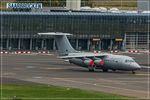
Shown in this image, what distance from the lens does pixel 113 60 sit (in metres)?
80.6

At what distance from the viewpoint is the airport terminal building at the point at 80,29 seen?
16238 centimetres

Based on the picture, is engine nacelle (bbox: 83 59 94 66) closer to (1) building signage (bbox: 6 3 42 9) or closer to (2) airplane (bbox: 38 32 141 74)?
(2) airplane (bbox: 38 32 141 74)

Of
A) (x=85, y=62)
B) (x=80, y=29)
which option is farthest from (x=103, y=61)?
(x=80, y=29)

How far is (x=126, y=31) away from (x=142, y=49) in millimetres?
7621

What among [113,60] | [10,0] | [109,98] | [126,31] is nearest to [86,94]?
[109,98]

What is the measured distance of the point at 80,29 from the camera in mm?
170375

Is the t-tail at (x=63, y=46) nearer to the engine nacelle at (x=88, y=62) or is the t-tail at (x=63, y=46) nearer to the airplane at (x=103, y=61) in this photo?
the airplane at (x=103, y=61)

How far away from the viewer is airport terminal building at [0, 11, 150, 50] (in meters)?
162

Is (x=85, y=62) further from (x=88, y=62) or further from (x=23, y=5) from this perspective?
(x=23, y=5)

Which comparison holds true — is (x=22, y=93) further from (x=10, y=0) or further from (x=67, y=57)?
(x=10, y=0)

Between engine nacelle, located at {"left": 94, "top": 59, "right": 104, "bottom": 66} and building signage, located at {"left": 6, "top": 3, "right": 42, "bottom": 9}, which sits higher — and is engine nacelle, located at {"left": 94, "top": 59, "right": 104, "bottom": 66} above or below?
below

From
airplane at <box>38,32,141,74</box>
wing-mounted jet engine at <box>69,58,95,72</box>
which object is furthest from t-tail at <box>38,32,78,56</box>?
wing-mounted jet engine at <box>69,58,95,72</box>

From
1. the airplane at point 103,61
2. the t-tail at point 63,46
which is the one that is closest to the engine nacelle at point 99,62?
the airplane at point 103,61

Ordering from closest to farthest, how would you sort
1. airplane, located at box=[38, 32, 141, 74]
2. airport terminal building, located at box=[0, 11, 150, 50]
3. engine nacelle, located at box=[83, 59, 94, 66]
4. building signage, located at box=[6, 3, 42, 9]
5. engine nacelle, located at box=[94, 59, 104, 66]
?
airplane, located at box=[38, 32, 141, 74] < engine nacelle, located at box=[94, 59, 104, 66] < engine nacelle, located at box=[83, 59, 94, 66] < airport terminal building, located at box=[0, 11, 150, 50] < building signage, located at box=[6, 3, 42, 9]
